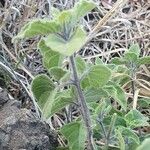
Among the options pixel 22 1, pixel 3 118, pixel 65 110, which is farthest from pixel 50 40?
pixel 22 1

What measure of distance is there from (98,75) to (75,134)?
244 millimetres

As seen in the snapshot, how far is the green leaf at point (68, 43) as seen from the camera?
0.99m

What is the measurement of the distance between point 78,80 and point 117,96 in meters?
0.21

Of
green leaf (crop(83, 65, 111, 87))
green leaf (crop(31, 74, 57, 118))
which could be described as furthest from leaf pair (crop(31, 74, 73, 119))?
green leaf (crop(83, 65, 111, 87))

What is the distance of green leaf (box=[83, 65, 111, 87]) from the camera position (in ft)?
4.01

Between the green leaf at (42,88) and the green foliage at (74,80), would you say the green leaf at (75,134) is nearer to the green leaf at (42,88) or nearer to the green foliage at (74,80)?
the green foliage at (74,80)

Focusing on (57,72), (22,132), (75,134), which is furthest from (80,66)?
(22,132)

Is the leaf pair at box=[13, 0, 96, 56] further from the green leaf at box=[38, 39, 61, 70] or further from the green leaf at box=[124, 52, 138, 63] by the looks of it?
the green leaf at box=[124, 52, 138, 63]

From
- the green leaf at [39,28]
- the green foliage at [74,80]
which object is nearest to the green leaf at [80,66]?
the green foliage at [74,80]

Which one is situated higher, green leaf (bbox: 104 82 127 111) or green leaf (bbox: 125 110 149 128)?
green leaf (bbox: 104 82 127 111)

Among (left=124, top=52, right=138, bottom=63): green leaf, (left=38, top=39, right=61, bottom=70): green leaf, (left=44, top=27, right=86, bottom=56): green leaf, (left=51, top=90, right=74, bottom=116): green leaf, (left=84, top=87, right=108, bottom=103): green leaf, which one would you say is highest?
(left=44, top=27, right=86, bottom=56): green leaf

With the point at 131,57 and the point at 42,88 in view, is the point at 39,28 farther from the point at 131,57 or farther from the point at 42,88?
the point at 131,57

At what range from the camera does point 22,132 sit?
4.81 ft

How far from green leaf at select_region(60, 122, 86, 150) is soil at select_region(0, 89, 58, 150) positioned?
0.38ft
